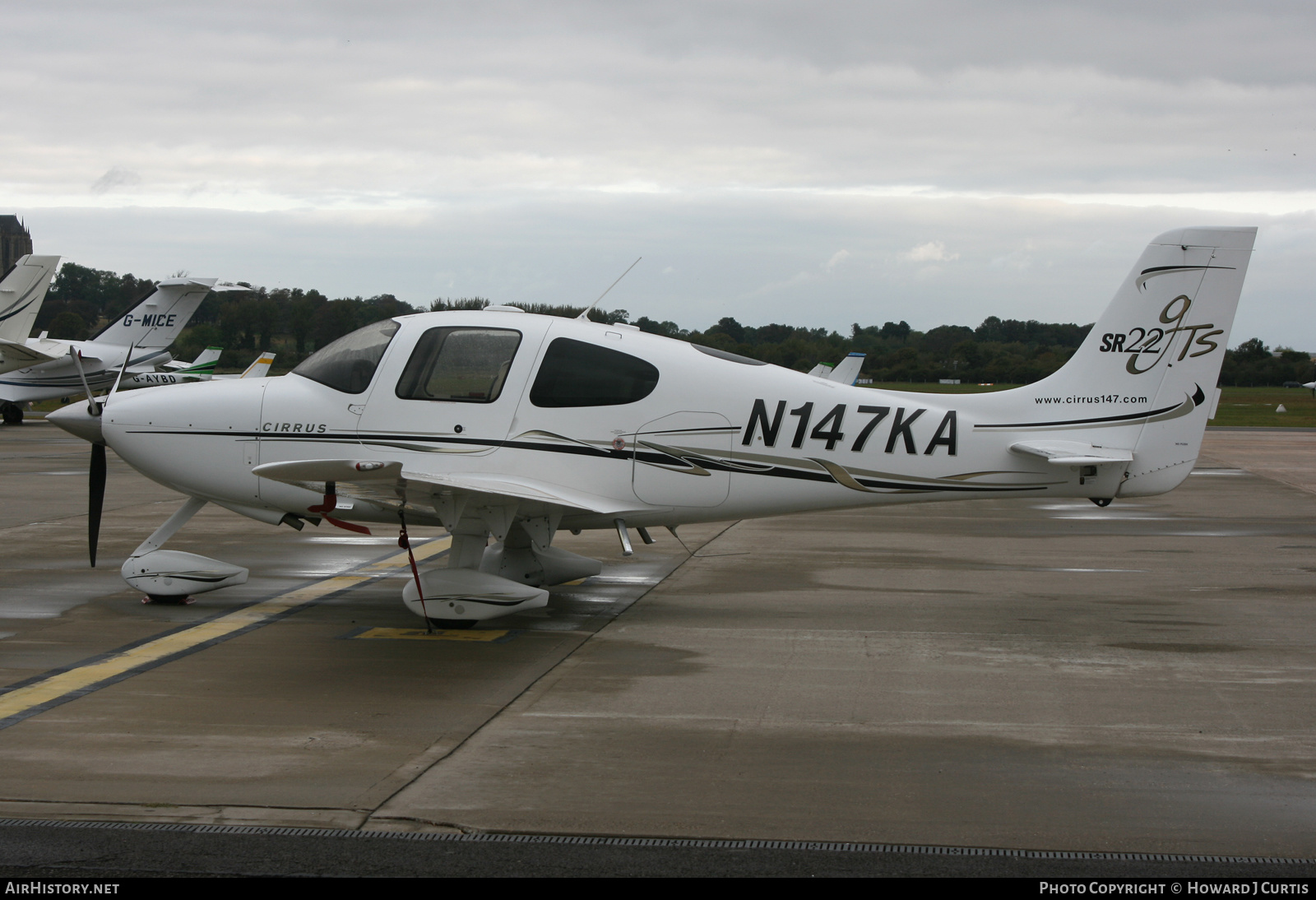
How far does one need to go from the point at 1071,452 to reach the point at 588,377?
397 cm

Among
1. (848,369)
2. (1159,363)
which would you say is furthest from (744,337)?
(1159,363)

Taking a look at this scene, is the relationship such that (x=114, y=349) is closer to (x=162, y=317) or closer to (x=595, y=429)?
(x=162, y=317)

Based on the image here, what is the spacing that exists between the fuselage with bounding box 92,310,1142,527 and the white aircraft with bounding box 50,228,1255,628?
0.01 metres

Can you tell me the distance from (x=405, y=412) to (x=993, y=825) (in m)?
5.66

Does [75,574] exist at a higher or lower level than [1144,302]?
lower

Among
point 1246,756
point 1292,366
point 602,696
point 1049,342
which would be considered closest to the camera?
point 1246,756

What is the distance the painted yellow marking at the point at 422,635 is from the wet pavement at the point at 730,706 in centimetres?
13

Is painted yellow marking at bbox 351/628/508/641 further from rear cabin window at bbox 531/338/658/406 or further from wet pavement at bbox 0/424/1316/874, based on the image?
rear cabin window at bbox 531/338/658/406

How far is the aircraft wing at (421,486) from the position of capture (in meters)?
6.98

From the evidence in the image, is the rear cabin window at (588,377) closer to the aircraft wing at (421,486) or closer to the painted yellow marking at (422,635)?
the aircraft wing at (421,486)

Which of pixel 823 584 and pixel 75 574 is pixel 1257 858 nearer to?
pixel 823 584

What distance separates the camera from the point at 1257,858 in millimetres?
4301

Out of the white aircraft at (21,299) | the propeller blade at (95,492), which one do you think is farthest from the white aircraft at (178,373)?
the propeller blade at (95,492)

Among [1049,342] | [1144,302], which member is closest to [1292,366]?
[1049,342]
